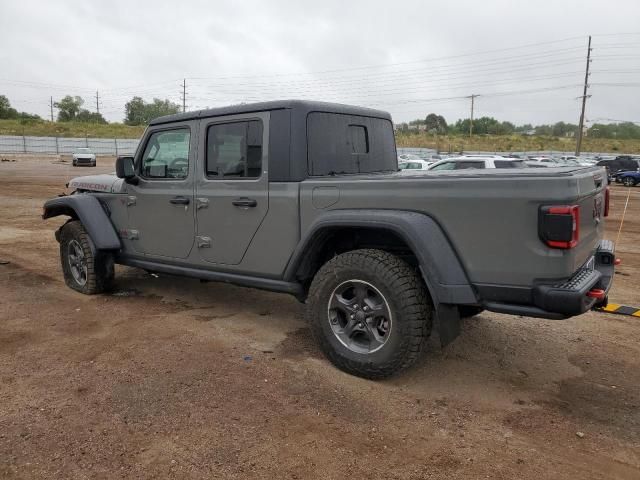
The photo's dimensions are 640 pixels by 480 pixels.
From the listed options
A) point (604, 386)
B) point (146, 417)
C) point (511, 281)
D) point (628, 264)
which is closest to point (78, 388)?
point (146, 417)

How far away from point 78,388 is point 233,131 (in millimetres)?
2251

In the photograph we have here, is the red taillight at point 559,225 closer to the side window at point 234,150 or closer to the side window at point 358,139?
the side window at point 358,139

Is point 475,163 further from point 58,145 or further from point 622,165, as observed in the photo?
point 58,145

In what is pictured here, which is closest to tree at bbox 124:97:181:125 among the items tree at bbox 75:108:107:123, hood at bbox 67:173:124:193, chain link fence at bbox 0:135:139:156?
tree at bbox 75:108:107:123

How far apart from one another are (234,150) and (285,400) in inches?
82.3

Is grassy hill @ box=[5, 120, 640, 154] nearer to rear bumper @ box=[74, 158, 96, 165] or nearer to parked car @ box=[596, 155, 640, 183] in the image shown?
parked car @ box=[596, 155, 640, 183]

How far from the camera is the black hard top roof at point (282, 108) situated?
13.6 ft

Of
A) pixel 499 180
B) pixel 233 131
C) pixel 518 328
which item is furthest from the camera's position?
pixel 518 328

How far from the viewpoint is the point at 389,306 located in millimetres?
3529

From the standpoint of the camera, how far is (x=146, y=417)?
10.5 ft

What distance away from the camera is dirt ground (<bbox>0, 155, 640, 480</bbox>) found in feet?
9.07

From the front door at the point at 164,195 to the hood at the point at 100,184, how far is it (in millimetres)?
277

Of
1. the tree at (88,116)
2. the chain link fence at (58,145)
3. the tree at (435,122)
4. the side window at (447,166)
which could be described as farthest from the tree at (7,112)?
the side window at (447,166)

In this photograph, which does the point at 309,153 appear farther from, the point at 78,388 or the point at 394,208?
the point at 78,388
